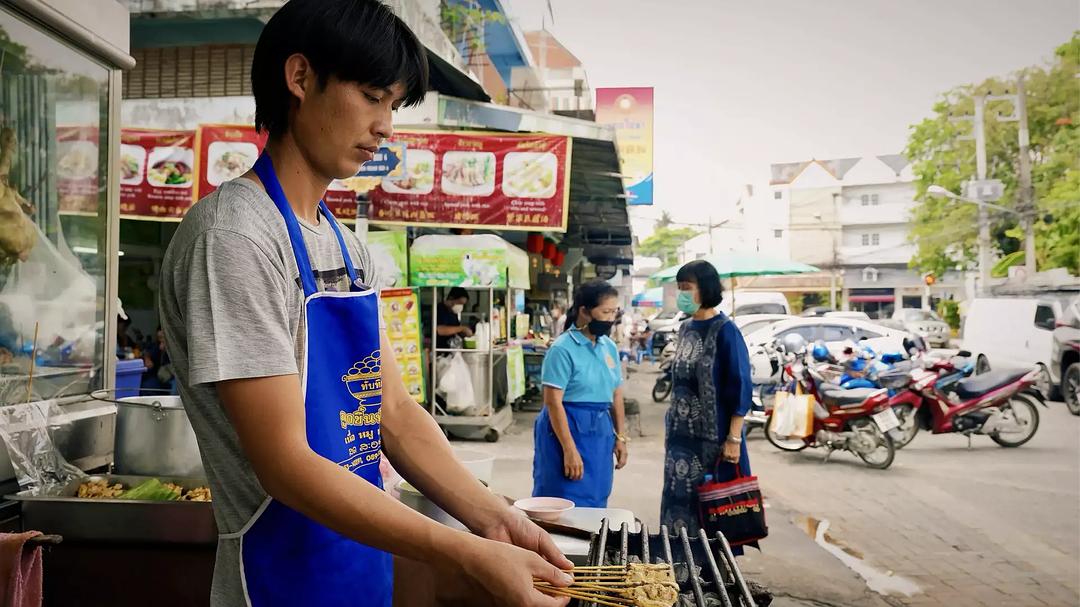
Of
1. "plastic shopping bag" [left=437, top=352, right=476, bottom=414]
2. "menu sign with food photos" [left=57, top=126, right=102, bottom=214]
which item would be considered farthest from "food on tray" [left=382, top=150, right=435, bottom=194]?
"menu sign with food photos" [left=57, top=126, right=102, bottom=214]

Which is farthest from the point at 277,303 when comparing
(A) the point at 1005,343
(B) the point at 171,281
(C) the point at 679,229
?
(C) the point at 679,229

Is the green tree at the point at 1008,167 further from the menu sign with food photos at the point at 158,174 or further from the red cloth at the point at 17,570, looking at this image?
the red cloth at the point at 17,570

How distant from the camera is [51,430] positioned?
2.47 m

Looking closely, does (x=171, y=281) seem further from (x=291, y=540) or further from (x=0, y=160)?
(x=0, y=160)

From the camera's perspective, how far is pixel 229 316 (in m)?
1.14

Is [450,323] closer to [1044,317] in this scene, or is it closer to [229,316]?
[229,316]

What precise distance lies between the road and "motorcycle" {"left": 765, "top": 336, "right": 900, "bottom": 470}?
0.22 m

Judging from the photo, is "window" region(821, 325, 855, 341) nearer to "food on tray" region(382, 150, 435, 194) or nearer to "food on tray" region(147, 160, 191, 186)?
"food on tray" region(382, 150, 435, 194)

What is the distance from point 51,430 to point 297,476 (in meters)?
1.82

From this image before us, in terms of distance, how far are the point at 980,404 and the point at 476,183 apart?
6.64 metres

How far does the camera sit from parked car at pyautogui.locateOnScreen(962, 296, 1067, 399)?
13.0m

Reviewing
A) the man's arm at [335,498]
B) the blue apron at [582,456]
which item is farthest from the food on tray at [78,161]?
the blue apron at [582,456]

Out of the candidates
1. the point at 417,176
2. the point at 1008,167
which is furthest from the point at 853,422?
the point at 1008,167

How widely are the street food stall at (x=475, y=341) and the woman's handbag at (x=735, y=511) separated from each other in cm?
484
